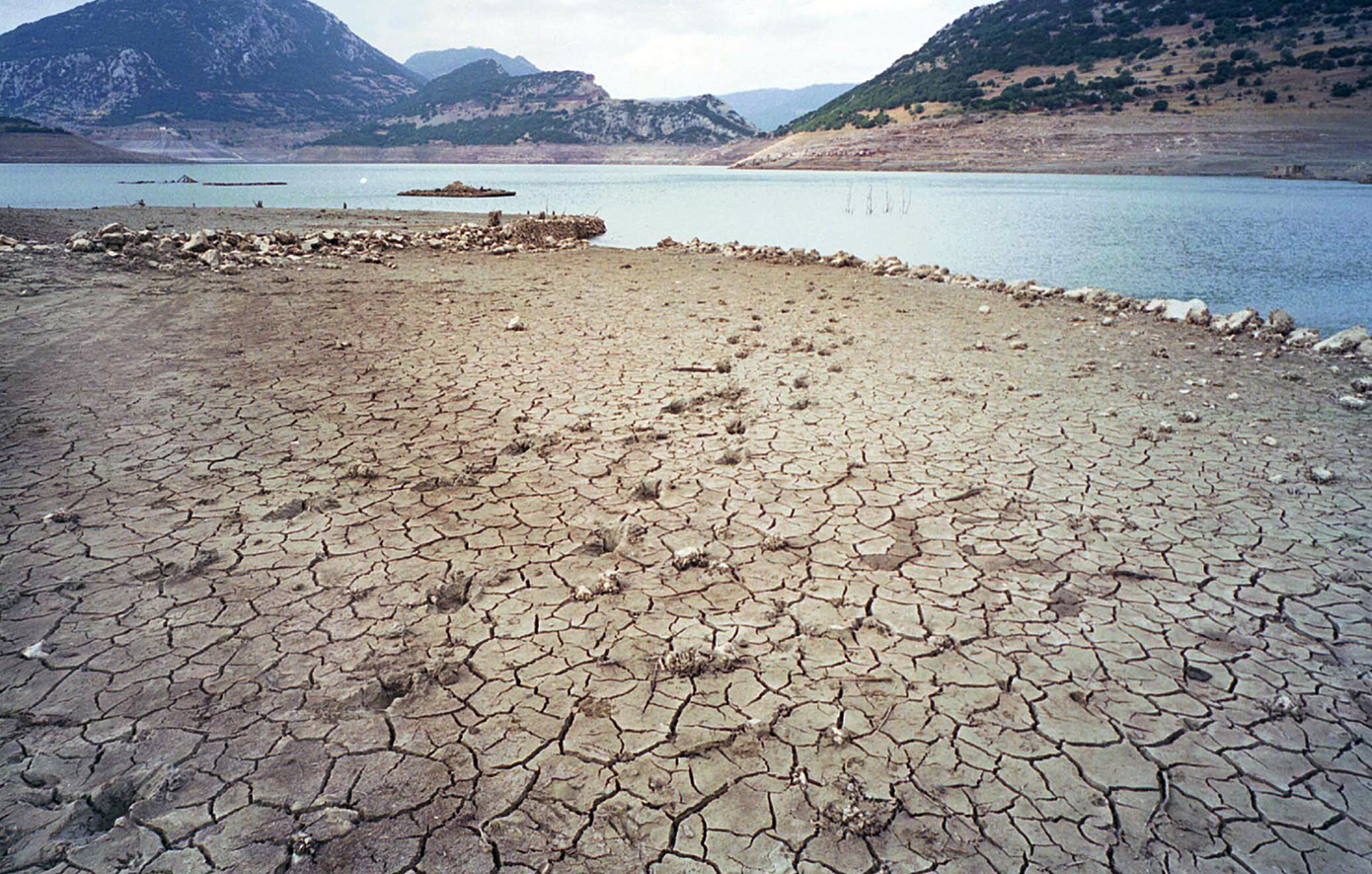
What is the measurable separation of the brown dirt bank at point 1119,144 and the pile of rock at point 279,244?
48384mm

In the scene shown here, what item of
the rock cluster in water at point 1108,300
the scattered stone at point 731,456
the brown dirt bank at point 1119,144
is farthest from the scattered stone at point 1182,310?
the brown dirt bank at point 1119,144

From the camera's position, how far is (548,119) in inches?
4589

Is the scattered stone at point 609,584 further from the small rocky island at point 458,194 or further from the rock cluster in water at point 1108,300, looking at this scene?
the small rocky island at point 458,194

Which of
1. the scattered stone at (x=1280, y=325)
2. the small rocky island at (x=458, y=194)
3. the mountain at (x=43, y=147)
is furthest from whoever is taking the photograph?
the mountain at (x=43, y=147)

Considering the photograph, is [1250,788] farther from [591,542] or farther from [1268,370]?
[1268,370]

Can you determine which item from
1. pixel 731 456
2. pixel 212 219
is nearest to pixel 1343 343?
pixel 731 456

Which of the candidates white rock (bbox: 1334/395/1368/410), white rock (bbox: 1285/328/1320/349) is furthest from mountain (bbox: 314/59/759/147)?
white rock (bbox: 1334/395/1368/410)

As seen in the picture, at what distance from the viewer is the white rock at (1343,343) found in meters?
8.54

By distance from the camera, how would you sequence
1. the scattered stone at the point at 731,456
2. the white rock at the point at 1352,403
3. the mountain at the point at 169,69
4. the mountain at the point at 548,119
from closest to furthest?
the scattered stone at the point at 731,456 → the white rock at the point at 1352,403 → the mountain at the point at 169,69 → the mountain at the point at 548,119

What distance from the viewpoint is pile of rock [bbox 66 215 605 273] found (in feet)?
40.5

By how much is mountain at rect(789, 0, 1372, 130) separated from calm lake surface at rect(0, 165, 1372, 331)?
1459 cm

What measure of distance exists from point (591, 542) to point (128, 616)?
84.3 inches

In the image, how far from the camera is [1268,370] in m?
7.75

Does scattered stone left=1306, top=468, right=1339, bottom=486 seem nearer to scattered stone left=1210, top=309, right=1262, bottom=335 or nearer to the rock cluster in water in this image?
the rock cluster in water
